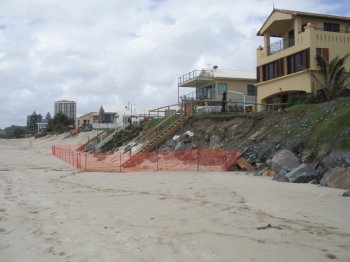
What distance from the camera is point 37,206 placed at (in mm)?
13102

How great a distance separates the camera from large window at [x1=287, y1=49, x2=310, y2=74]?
115 ft

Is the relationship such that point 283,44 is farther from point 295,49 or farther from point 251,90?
point 251,90

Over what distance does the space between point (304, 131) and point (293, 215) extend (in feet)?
42.7

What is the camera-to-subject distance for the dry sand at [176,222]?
788 centimetres

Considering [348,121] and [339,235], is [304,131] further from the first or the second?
[339,235]

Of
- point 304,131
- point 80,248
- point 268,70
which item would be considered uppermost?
point 268,70

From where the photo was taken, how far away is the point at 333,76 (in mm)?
33281

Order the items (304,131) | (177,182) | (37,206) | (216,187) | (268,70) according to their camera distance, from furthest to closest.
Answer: (268,70), (304,131), (177,182), (216,187), (37,206)

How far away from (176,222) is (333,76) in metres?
26.4

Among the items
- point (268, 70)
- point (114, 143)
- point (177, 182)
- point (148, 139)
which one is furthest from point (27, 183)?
point (268, 70)

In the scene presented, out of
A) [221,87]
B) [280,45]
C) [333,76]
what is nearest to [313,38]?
[333,76]

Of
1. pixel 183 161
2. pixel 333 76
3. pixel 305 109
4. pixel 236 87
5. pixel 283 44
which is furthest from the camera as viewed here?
pixel 236 87

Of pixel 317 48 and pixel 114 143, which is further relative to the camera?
pixel 114 143

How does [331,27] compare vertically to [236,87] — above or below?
above
